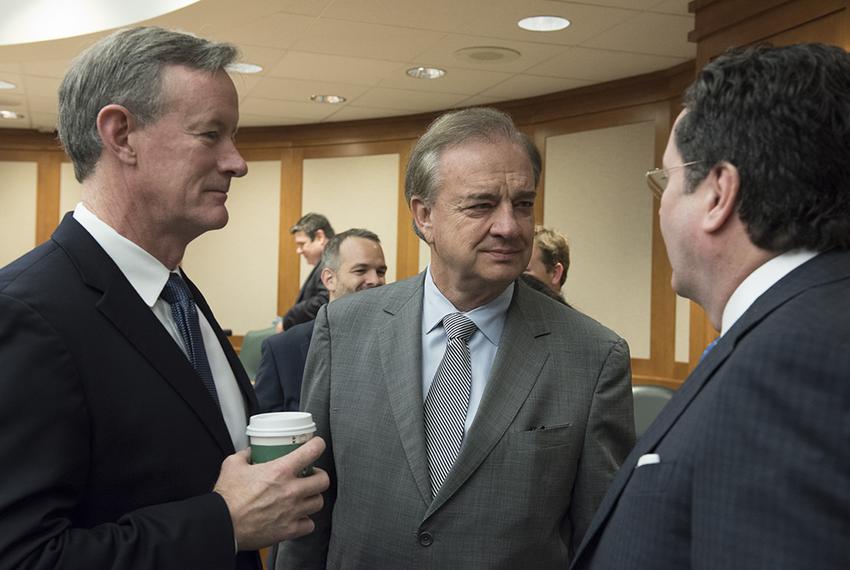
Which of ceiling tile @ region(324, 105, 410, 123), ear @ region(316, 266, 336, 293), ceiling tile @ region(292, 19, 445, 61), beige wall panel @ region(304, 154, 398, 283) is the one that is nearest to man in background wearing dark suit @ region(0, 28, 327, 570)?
ear @ region(316, 266, 336, 293)

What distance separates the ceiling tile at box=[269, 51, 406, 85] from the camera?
608cm

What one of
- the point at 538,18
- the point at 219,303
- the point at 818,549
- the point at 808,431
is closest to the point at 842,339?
the point at 808,431

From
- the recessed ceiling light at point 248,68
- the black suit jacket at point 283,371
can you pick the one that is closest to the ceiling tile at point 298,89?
the recessed ceiling light at point 248,68

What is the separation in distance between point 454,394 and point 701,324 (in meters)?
4.15

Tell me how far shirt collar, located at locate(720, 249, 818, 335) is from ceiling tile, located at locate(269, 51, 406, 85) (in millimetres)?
5244

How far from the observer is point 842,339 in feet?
3.19

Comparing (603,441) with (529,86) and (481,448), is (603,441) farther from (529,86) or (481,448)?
(529,86)

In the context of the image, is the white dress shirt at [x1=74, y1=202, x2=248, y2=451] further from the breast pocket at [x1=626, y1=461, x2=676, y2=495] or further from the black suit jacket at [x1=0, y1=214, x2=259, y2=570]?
the breast pocket at [x1=626, y1=461, x2=676, y2=495]

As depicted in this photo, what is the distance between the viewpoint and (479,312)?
6.14ft

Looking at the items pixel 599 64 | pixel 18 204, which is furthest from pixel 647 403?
pixel 18 204

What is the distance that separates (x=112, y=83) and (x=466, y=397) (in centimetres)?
97

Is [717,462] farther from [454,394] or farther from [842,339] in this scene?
[454,394]

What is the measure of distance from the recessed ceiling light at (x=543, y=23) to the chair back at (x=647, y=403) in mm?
2480

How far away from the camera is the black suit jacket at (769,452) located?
93cm
